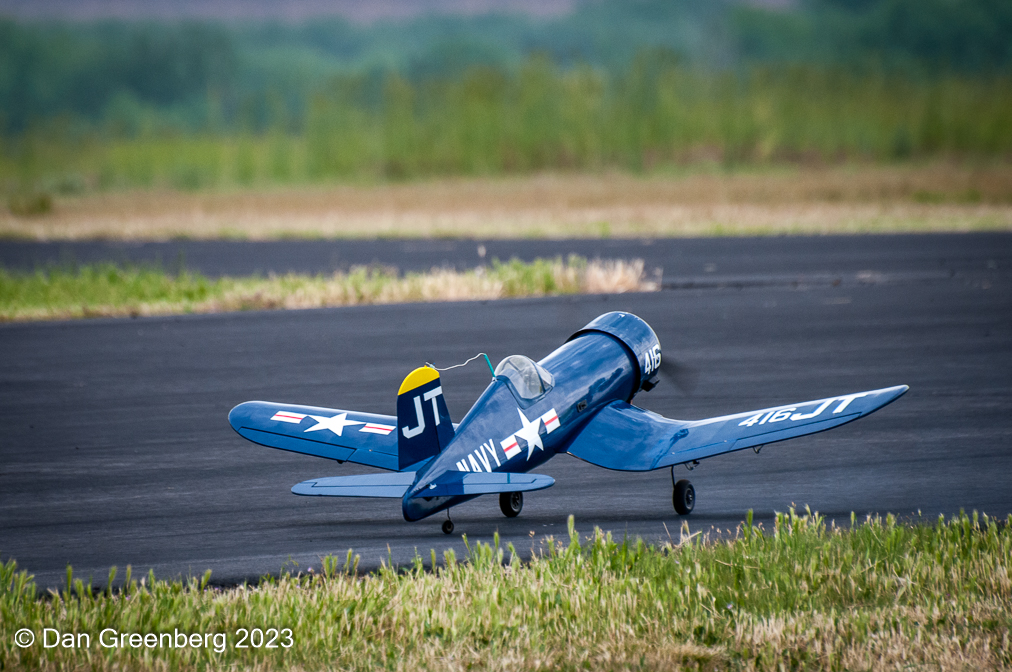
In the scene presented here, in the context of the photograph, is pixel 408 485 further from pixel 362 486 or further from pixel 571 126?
pixel 571 126

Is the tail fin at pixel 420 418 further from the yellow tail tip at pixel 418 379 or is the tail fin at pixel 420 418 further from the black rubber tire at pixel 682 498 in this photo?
the black rubber tire at pixel 682 498

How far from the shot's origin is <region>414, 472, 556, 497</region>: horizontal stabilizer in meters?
7.12

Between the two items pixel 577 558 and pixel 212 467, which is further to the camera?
pixel 212 467

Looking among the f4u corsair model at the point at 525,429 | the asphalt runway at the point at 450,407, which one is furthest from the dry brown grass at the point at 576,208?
the f4u corsair model at the point at 525,429

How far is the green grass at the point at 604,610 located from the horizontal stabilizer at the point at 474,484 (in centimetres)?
42

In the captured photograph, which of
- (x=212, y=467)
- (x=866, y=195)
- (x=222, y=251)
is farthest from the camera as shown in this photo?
(x=866, y=195)

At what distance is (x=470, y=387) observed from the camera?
13578mm

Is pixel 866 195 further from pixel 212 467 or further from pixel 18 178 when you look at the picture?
pixel 18 178

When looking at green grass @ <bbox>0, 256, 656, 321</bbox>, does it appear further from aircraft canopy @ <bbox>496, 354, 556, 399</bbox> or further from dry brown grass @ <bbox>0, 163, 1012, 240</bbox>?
dry brown grass @ <bbox>0, 163, 1012, 240</bbox>

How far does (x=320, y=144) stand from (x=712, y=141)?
28.4 metres

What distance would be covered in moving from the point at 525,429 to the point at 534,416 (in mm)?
168

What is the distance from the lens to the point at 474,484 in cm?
729

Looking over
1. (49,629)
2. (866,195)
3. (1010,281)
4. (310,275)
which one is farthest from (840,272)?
(866,195)

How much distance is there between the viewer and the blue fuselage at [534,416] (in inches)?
297
